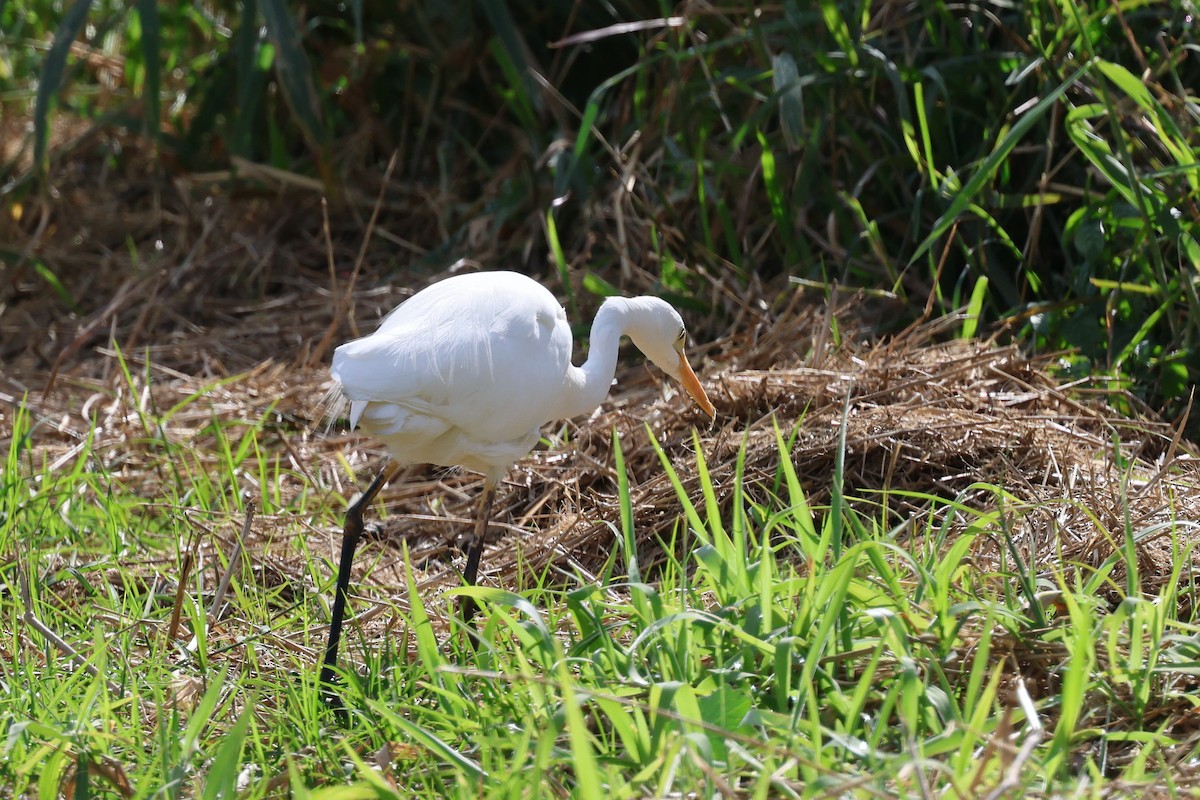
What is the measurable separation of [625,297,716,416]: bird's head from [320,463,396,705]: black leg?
660mm

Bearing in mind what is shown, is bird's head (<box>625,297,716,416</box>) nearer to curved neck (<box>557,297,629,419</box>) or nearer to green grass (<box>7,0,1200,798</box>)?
curved neck (<box>557,297,629,419</box>)

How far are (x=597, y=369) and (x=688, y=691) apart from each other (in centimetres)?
109

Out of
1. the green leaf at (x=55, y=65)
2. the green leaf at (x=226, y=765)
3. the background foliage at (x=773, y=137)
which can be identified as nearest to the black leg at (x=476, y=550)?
the green leaf at (x=226, y=765)

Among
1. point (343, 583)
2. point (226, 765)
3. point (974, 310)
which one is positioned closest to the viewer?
point (226, 765)

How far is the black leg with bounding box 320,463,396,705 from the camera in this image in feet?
7.68

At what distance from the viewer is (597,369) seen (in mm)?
2723

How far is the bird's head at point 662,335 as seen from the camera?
284cm

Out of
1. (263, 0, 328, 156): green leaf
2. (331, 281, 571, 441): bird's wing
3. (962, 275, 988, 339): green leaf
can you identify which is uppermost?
(263, 0, 328, 156): green leaf

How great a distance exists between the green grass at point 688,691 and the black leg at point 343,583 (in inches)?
3.1

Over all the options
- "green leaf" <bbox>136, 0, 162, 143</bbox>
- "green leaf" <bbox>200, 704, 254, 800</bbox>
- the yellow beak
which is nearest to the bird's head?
the yellow beak

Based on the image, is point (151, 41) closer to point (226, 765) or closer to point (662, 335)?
point (662, 335)

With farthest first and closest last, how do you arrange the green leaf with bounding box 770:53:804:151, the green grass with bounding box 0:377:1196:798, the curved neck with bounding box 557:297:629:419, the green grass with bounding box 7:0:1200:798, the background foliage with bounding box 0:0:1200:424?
1. the green leaf with bounding box 770:53:804:151
2. the background foliage with bounding box 0:0:1200:424
3. the curved neck with bounding box 557:297:629:419
4. the green grass with bounding box 7:0:1200:798
5. the green grass with bounding box 0:377:1196:798

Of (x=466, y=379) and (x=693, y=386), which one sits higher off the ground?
→ (x=466, y=379)

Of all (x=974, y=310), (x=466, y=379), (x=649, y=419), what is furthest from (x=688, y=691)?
(x=974, y=310)
